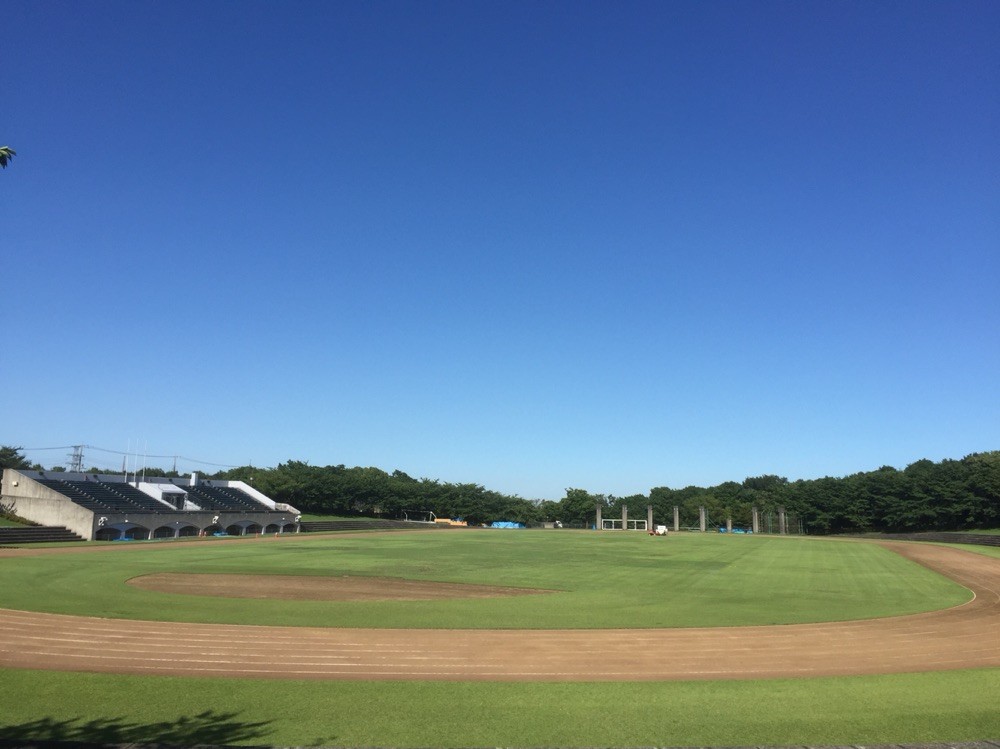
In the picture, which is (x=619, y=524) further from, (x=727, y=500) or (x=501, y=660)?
(x=501, y=660)

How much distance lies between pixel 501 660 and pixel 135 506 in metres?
55.2

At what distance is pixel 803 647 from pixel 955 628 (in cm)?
632

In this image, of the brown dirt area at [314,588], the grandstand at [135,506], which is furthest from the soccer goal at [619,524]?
the brown dirt area at [314,588]

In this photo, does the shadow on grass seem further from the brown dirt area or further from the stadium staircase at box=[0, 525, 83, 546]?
the stadium staircase at box=[0, 525, 83, 546]

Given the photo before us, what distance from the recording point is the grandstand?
5091 centimetres

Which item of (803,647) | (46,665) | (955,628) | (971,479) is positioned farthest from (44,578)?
(971,479)

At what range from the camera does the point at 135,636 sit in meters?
15.2

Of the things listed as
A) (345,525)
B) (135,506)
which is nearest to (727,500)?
(345,525)

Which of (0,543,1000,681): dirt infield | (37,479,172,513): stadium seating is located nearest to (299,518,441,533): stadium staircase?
(37,479,172,513): stadium seating

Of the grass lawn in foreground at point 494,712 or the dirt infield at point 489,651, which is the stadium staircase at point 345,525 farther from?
the grass lawn in foreground at point 494,712

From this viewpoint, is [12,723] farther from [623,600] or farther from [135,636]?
[623,600]

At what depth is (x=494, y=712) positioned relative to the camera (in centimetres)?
1033

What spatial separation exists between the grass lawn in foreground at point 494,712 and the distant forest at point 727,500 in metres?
88.6

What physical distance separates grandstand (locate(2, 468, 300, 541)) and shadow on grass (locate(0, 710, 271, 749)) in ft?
158
